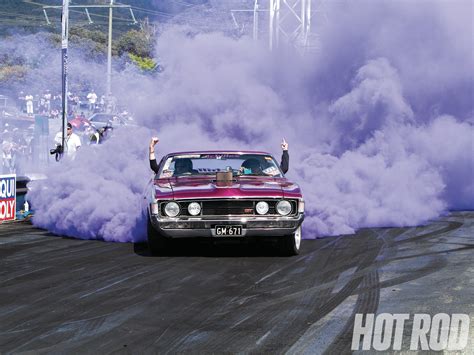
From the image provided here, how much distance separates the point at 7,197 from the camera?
15039 mm

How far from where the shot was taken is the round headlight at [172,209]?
30.7 ft

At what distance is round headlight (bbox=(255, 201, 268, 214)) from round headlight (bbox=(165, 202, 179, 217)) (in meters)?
0.92

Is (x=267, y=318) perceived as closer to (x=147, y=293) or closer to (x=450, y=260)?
(x=147, y=293)

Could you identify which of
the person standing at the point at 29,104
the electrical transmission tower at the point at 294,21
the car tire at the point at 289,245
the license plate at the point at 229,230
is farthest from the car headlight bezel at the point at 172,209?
the person standing at the point at 29,104

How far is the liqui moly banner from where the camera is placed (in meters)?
14.9

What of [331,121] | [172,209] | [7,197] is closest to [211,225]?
[172,209]

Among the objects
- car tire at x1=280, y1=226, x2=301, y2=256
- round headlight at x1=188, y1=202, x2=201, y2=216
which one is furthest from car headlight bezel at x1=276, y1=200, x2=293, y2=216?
round headlight at x1=188, y1=202, x2=201, y2=216

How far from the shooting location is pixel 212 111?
58.7 ft

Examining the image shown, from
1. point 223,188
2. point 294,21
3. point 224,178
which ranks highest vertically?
point 294,21

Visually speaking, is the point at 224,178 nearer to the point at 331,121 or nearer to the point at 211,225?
the point at 211,225

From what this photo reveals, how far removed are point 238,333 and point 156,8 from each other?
1727 inches

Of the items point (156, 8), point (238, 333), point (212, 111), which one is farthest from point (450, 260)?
point (156, 8)

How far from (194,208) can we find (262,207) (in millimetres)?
781

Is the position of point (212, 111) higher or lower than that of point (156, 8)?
lower
